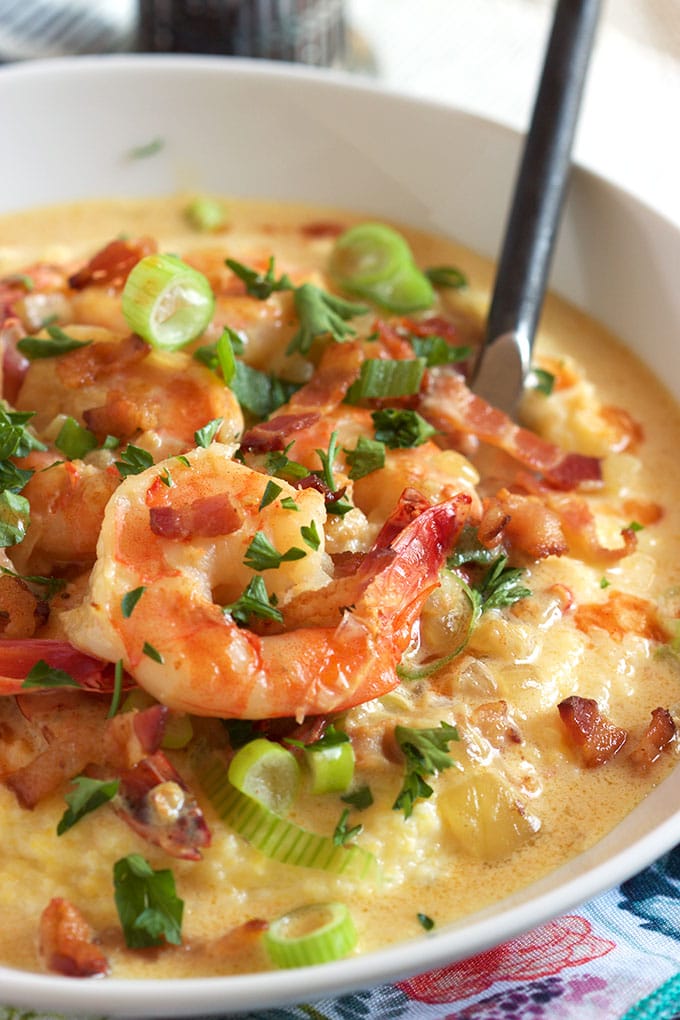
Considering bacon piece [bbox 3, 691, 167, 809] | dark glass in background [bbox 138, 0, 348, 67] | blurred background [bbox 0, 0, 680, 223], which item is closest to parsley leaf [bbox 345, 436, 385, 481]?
bacon piece [bbox 3, 691, 167, 809]

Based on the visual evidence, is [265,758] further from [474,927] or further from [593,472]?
[593,472]

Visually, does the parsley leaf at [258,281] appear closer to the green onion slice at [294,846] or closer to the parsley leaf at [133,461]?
the parsley leaf at [133,461]

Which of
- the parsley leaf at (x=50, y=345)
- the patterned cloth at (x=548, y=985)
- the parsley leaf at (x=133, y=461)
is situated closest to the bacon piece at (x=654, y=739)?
the patterned cloth at (x=548, y=985)

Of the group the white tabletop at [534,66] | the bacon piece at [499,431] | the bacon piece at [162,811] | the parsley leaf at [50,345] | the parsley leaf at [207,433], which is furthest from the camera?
the white tabletop at [534,66]

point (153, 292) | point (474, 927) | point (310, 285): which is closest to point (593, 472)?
point (310, 285)

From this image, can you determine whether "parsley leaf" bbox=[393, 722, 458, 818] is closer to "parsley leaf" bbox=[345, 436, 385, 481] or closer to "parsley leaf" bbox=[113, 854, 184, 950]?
"parsley leaf" bbox=[113, 854, 184, 950]
